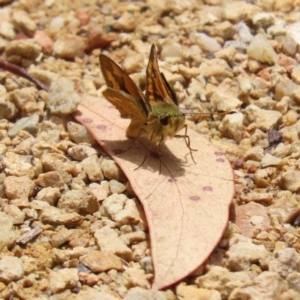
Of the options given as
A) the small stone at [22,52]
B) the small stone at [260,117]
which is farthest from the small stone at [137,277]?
the small stone at [22,52]

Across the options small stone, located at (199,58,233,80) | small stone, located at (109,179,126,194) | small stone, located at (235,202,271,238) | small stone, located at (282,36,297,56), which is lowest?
small stone, located at (109,179,126,194)

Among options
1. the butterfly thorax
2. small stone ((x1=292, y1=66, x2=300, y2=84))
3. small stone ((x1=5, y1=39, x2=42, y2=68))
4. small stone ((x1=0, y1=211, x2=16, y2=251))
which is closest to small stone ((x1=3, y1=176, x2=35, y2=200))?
small stone ((x1=0, y1=211, x2=16, y2=251))

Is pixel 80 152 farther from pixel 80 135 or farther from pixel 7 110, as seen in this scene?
pixel 7 110

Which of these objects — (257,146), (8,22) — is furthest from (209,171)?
(8,22)

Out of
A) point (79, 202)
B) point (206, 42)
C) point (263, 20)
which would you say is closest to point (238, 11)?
point (263, 20)

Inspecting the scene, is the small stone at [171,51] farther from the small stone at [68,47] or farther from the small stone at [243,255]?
the small stone at [243,255]

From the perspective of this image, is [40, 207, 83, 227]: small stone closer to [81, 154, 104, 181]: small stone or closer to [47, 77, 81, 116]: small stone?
[81, 154, 104, 181]: small stone

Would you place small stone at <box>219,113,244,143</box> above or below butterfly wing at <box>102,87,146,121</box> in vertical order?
below
